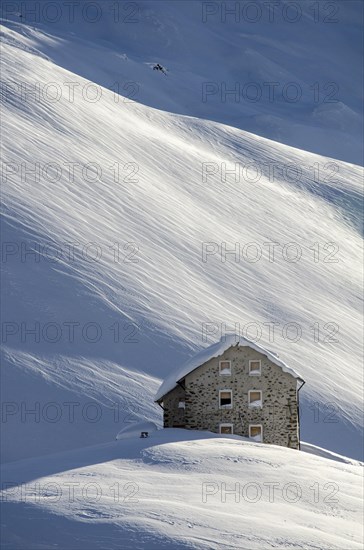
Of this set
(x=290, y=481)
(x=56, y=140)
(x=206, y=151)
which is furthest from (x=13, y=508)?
(x=206, y=151)

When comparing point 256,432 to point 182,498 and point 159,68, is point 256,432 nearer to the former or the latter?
point 182,498

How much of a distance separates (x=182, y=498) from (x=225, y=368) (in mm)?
10038

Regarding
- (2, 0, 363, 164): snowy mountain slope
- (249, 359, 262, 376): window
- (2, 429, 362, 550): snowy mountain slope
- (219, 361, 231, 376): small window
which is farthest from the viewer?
(2, 0, 363, 164): snowy mountain slope

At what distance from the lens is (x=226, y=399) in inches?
1348

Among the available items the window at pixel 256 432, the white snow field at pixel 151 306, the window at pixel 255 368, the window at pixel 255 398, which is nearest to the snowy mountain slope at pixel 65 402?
the white snow field at pixel 151 306

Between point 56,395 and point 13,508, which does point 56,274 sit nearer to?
point 56,395

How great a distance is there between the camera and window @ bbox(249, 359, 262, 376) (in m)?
34.7

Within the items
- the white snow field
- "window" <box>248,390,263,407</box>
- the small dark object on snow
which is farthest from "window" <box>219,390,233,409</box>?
the small dark object on snow

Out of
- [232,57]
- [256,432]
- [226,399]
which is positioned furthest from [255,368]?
[232,57]

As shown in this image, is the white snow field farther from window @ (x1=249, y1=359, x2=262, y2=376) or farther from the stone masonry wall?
window @ (x1=249, y1=359, x2=262, y2=376)

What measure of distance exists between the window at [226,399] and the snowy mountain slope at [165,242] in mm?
11073

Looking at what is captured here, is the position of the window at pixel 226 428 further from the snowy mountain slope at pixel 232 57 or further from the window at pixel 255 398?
the snowy mountain slope at pixel 232 57

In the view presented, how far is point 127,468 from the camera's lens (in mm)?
27656

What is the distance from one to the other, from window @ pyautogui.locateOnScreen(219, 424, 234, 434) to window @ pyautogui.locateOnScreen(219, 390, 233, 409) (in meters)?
0.55
